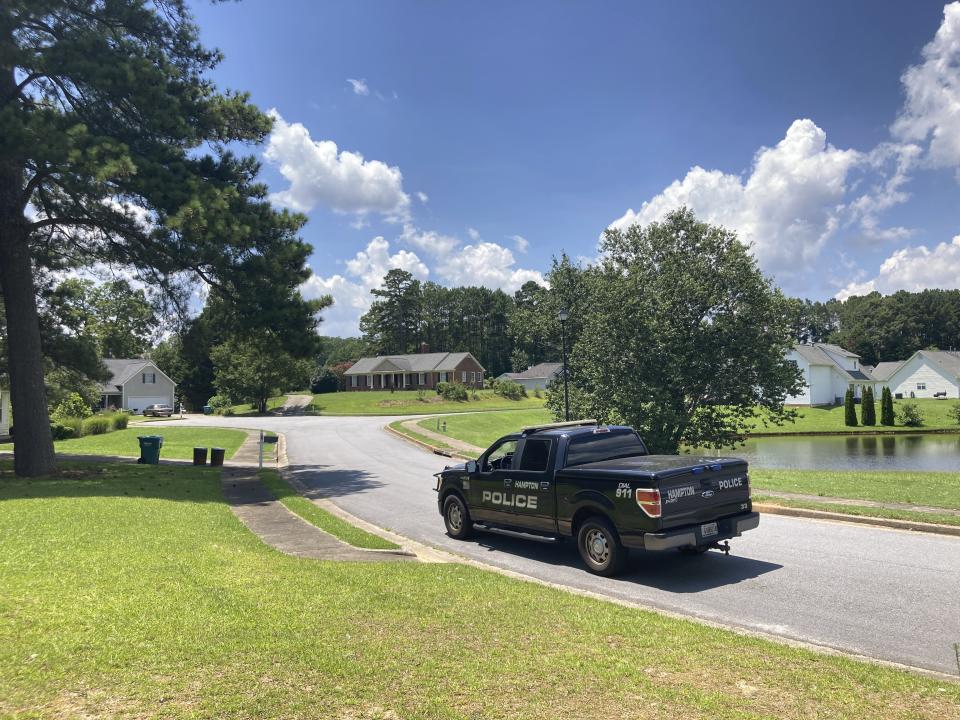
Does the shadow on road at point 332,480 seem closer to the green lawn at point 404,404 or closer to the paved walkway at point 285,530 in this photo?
the paved walkway at point 285,530

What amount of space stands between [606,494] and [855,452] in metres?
33.3

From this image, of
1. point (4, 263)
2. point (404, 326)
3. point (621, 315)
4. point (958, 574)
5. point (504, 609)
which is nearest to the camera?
point (504, 609)

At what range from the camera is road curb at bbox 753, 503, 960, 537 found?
404 inches

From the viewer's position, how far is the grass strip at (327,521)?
10.1m

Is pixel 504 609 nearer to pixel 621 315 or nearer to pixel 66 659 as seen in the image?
pixel 66 659

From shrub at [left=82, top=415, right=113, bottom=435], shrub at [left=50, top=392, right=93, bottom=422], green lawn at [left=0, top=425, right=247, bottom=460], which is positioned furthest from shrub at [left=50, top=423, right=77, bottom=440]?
shrub at [left=50, top=392, right=93, bottom=422]

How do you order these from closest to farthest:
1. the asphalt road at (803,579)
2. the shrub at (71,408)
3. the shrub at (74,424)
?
1. the asphalt road at (803,579)
2. the shrub at (74,424)
3. the shrub at (71,408)

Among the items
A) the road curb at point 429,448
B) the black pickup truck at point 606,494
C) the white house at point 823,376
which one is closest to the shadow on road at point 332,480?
the road curb at point 429,448

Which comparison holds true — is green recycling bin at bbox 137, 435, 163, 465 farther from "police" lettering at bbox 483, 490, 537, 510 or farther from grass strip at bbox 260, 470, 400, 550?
"police" lettering at bbox 483, 490, 537, 510

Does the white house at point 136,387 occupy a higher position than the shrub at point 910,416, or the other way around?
the white house at point 136,387

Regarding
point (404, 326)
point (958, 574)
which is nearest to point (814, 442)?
point (958, 574)

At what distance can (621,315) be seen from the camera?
24.3 meters

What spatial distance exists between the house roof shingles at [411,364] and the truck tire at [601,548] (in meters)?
78.7

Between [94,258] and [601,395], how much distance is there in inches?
704
